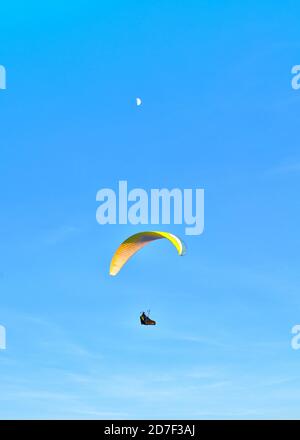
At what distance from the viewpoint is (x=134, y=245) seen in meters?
69.8

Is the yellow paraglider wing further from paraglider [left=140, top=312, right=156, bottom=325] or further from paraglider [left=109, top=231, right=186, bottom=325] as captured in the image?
paraglider [left=140, top=312, right=156, bottom=325]

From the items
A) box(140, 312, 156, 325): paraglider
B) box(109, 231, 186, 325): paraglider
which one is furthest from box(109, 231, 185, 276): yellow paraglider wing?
box(140, 312, 156, 325): paraglider

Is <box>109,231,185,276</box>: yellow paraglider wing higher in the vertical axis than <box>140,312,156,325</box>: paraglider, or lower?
higher

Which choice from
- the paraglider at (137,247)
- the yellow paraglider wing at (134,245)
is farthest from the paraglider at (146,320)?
the yellow paraglider wing at (134,245)

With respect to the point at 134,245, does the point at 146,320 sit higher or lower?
lower

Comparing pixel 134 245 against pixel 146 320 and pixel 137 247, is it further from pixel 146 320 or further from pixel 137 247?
pixel 146 320

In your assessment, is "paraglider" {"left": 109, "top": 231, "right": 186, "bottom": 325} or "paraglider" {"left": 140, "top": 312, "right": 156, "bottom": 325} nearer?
"paraglider" {"left": 109, "top": 231, "right": 186, "bottom": 325}

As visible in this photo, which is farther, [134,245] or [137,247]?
[137,247]

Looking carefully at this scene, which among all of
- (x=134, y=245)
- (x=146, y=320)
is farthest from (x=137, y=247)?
(x=146, y=320)

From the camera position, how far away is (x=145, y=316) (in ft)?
236

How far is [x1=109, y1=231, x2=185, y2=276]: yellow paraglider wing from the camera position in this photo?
65438 millimetres
